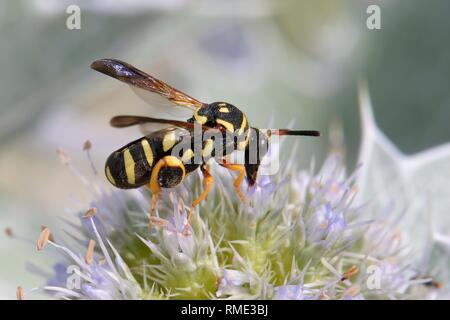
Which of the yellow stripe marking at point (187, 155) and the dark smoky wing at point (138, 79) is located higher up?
the dark smoky wing at point (138, 79)

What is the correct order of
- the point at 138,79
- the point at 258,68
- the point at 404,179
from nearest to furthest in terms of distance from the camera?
the point at 138,79, the point at 404,179, the point at 258,68

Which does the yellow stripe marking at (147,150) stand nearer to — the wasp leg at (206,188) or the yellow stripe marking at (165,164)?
the yellow stripe marking at (165,164)

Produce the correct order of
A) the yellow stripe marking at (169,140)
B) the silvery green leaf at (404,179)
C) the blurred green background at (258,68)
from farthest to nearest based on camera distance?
the blurred green background at (258,68)
the silvery green leaf at (404,179)
the yellow stripe marking at (169,140)

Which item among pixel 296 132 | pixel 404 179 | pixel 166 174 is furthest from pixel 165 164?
pixel 404 179

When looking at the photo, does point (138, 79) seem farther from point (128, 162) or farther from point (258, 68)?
point (258, 68)

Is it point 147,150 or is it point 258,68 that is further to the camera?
point 258,68

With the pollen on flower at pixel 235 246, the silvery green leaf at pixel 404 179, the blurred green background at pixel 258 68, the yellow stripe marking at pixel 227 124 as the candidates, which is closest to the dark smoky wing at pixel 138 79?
the yellow stripe marking at pixel 227 124

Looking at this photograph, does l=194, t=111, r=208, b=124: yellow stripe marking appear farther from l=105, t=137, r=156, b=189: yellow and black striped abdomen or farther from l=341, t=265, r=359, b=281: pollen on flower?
l=341, t=265, r=359, b=281: pollen on flower
